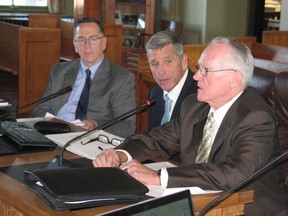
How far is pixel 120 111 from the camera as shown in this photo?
4.02m

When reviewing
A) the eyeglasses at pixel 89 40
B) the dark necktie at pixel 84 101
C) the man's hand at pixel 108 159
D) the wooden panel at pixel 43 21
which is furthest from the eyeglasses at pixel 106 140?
the wooden panel at pixel 43 21

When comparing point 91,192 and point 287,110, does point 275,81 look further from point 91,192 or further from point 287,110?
point 91,192

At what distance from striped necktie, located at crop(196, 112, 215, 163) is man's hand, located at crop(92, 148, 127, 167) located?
0.33 m

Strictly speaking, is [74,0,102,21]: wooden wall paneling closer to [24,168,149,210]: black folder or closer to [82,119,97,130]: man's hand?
[82,119,97,130]: man's hand

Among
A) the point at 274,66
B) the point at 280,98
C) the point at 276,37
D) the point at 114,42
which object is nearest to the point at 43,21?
the point at 114,42

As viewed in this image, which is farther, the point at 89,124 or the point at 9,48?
the point at 9,48

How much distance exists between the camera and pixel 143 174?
2.45 m

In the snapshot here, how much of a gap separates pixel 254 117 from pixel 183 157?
415mm

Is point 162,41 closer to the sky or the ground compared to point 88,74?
closer to the sky

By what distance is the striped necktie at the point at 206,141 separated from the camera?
2.76 m

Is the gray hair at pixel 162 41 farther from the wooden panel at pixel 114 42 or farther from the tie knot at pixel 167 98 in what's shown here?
the wooden panel at pixel 114 42

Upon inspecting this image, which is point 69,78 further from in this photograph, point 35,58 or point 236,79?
point 35,58

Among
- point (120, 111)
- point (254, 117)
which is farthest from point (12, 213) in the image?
point (120, 111)

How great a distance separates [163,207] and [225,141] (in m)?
1.00
